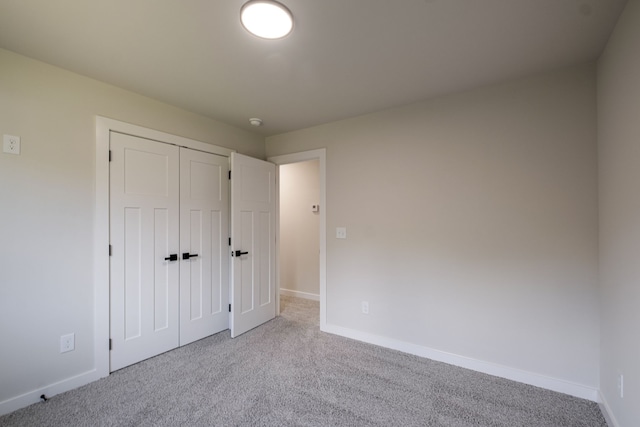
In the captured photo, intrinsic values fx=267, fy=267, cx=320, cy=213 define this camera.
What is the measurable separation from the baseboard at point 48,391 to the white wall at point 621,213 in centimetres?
356

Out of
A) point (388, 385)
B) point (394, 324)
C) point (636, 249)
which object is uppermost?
point (636, 249)

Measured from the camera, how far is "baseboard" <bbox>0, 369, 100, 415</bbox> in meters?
1.80

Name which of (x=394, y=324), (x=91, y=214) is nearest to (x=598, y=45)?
(x=394, y=324)

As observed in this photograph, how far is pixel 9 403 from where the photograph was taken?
5.90 feet

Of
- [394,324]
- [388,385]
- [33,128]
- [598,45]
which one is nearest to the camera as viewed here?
[598,45]

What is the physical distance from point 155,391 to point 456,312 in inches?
101

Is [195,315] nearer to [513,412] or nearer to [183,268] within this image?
[183,268]

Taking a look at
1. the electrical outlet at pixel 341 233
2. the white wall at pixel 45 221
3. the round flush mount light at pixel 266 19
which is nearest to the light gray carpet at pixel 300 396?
the white wall at pixel 45 221

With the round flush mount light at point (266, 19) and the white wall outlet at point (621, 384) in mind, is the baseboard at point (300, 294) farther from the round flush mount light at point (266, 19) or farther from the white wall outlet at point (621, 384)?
the round flush mount light at point (266, 19)

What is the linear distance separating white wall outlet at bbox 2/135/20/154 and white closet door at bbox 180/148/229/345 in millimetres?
1128

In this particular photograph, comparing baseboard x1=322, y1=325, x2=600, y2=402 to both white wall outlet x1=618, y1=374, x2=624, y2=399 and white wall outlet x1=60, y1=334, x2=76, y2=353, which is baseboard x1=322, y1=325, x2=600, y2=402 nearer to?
white wall outlet x1=618, y1=374, x2=624, y2=399

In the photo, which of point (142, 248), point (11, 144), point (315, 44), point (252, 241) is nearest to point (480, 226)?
point (315, 44)

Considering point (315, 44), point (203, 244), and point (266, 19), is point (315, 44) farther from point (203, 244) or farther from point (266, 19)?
point (203, 244)

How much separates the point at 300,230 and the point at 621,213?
3678 millimetres
